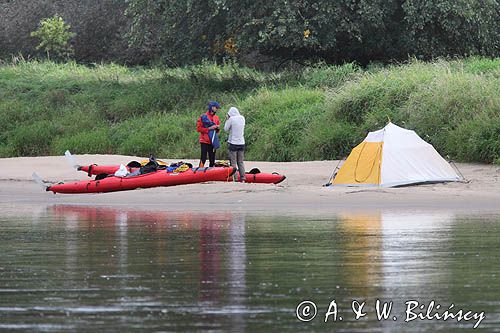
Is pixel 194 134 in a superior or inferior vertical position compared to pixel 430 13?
inferior

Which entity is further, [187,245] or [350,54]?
[350,54]

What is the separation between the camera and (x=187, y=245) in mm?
15000

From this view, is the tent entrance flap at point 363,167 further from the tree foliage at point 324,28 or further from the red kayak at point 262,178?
the tree foliage at point 324,28

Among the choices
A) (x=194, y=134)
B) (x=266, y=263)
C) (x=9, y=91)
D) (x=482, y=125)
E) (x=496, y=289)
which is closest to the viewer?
(x=496, y=289)

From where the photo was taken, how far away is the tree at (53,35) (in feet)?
174

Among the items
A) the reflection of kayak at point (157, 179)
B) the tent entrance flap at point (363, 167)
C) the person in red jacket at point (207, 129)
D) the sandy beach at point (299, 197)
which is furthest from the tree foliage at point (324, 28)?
the reflection of kayak at point (157, 179)

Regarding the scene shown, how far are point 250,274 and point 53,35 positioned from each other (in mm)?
42803

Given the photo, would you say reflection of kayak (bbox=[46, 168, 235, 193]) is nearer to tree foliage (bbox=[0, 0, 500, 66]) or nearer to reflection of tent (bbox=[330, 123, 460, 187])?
reflection of tent (bbox=[330, 123, 460, 187])

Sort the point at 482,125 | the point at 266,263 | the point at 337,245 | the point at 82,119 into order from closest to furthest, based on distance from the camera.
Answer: the point at 266,263 < the point at 337,245 < the point at 482,125 < the point at 82,119

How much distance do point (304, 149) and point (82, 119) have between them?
10560 mm

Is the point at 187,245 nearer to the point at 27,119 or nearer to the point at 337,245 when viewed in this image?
the point at 337,245

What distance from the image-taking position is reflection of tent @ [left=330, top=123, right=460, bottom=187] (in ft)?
78.0

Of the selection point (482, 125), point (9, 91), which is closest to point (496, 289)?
point (482, 125)

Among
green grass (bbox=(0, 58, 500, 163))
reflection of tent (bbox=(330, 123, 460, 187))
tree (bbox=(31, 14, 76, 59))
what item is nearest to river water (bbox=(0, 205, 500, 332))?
reflection of tent (bbox=(330, 123, 460, 187))
